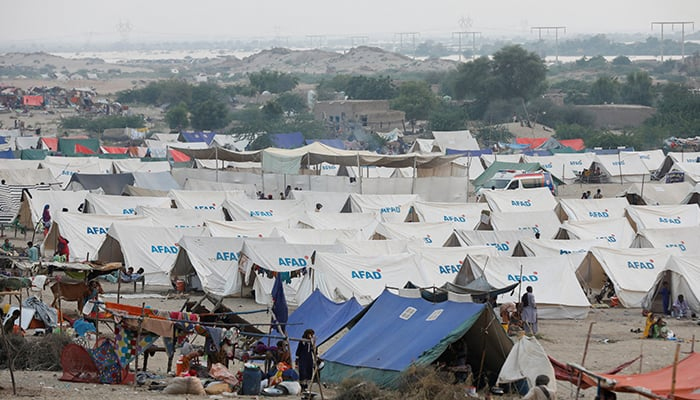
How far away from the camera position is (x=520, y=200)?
95.9 ft

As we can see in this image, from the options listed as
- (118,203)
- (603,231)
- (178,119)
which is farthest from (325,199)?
(178,119)

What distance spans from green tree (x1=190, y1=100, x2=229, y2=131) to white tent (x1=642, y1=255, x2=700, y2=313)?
5392cm

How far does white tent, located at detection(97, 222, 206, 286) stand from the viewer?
873 inches

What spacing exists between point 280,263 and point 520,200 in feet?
33.7

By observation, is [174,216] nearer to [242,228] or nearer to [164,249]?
[242,228]

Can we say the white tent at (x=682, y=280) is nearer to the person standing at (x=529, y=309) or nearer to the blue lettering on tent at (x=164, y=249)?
the person standing at (x=529, y=309)

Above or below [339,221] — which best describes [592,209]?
below

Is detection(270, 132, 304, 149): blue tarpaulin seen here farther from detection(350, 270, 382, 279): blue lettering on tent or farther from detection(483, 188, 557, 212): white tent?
detection(350, 270, 382, 279): blue lettering on tent

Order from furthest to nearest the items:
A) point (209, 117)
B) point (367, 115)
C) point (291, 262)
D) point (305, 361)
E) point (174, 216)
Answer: point (209, 117)
point (367, 115)
point (174, 216)
point (291, 262)
point (305, 361)

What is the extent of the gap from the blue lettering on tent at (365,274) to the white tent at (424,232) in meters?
3.57

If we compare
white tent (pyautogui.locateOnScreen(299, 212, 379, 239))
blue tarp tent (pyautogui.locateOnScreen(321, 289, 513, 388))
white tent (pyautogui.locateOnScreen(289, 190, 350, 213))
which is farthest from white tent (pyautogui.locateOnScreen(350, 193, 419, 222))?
blue tarp tent (pyautogui.locateOnScreen(321, 289, 513, 388))

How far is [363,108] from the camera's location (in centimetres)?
7031

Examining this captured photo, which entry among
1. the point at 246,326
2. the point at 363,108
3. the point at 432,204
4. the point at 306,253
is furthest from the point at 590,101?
the point at 246,326

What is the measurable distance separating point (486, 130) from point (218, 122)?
61.0 ft
